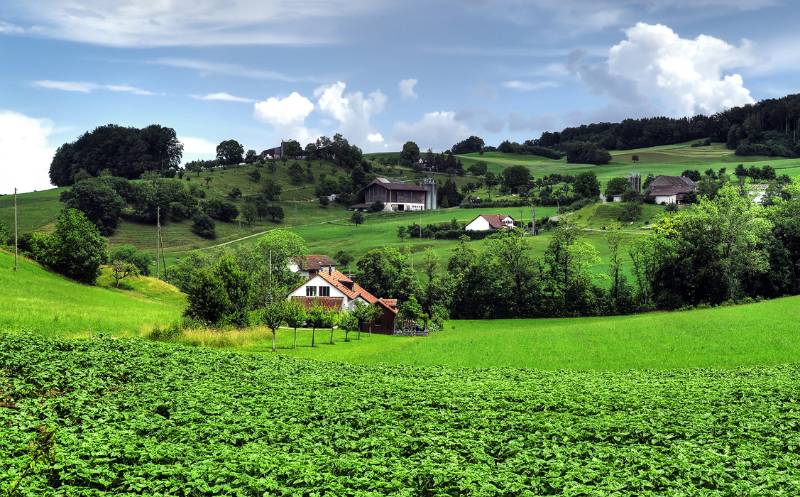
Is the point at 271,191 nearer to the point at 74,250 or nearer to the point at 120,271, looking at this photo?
the point at 120,271

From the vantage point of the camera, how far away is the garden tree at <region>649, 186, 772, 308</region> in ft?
254

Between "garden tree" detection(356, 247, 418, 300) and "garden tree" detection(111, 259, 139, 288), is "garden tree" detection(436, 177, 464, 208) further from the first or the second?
"garden tree" detection(111, 259, 139, 288)

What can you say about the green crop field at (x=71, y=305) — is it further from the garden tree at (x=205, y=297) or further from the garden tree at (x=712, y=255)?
the garden tree at (x=712, y=255)

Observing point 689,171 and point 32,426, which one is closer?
point 32,426

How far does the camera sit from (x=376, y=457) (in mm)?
17172

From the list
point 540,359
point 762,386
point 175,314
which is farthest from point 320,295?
point 762,386

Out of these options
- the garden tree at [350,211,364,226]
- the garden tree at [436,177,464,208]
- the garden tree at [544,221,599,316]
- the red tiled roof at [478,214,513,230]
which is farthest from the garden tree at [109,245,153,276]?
the garden tree at [436,177,464,208]

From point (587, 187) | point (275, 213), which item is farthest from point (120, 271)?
point (587, 187)

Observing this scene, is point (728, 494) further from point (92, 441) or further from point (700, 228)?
point (700, 228)

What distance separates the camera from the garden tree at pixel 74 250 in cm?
7050

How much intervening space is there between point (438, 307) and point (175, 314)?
1499 inches

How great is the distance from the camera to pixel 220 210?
149 metres

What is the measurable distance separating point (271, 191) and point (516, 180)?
6670cm

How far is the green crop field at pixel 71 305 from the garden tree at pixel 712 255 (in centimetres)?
5848
